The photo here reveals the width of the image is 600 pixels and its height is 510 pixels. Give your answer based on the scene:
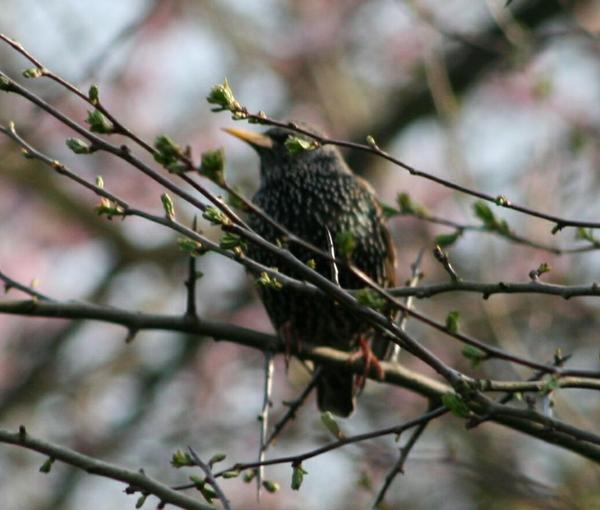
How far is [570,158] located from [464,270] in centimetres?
146

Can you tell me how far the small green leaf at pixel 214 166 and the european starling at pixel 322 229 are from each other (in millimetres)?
2189

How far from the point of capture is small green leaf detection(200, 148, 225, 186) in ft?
7.54

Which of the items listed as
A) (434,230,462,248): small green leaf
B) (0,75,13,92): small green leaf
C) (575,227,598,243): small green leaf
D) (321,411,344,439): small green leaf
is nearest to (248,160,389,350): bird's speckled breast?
(434,230,462,248): small green leaf

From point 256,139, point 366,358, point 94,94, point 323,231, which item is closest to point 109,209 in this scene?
point 94,94

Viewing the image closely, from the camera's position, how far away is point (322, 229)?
4.91 meters

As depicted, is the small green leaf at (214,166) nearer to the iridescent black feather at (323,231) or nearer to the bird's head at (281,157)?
the iridescent black feather at (323,231)

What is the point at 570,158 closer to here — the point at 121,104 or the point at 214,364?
the point at 214,364

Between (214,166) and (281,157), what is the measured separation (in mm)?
3189

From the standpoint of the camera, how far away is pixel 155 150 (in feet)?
7.87

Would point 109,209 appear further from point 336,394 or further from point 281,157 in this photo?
point 281,157

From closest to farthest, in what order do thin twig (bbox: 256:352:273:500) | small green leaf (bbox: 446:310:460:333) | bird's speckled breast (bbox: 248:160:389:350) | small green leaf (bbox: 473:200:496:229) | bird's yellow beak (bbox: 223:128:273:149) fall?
small green leaf (bbox: 446:310:460:333) < thin twig (bbox: 256:352:273:500) < small green leaf (bbox: 473:200:496:229) < bird's speckled breast (bbox: 248:160:389:350) < bird's yellow beak (bbox: 223:128:273:149)

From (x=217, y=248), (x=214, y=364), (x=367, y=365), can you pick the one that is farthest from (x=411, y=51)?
(x=217, y=248)

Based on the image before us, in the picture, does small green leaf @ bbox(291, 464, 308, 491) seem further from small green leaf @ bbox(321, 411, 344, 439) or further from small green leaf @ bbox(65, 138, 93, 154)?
small green leaf @ bbox(65, 138, 93, 154)

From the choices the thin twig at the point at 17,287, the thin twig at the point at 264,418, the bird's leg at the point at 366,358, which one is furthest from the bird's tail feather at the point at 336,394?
the thin twig at the point at 17,287
